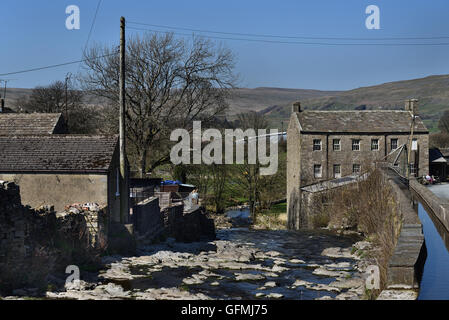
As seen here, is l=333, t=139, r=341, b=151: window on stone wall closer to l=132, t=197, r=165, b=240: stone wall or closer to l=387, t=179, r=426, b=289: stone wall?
l=132, t=197, r=165, b=240: stone wall

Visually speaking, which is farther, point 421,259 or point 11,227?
point 11,227

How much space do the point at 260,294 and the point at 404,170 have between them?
37978 millimetres

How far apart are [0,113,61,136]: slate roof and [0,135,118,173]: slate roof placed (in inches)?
180

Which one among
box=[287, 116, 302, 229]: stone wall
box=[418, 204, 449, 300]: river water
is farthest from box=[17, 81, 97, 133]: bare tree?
box=[418, 204, 449, 300]: river water

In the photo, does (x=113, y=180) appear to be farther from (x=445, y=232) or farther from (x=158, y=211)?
(x=445, y=232)

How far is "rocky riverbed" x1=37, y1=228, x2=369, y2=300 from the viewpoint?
16.3m

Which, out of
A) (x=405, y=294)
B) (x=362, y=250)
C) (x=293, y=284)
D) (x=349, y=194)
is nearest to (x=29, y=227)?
(x=293, y=284)

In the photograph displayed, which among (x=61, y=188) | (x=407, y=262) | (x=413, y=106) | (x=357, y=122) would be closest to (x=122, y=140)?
(x=61, y=188)

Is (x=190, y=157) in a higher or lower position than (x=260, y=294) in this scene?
higher

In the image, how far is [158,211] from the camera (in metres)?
29.3

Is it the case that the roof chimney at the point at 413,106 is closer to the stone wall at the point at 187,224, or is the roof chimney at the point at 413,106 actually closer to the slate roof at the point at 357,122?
the slate roof at the point at 357,122

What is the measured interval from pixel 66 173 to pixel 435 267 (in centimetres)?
1643

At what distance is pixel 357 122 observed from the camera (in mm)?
54219

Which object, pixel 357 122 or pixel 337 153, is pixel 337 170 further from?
pixel 357 122
